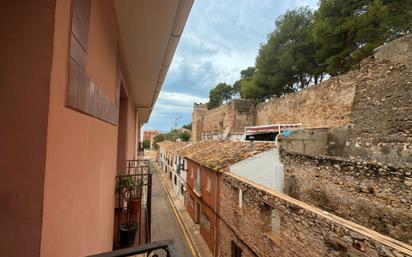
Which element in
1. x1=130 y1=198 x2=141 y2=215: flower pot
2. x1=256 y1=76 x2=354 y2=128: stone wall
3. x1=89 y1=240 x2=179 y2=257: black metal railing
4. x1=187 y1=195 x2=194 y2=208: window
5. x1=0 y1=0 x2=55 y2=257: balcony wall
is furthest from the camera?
x1=187 y1=195 x2=194 y2=208: window

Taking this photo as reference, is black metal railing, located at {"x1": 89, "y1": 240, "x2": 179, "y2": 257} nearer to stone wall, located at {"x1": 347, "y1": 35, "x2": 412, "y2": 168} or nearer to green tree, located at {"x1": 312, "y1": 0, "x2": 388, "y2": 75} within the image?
stone wall, located at {"x1": 347, "y1": 35, "x2": 412, "y2": 168}

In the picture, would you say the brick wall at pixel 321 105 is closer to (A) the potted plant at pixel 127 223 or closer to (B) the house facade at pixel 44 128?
(A) the potted plant at pixel 127 223

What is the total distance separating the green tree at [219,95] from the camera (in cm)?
4875

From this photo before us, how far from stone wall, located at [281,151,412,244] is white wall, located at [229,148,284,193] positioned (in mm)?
1019

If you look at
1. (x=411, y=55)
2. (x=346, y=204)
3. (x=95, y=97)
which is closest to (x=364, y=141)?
(x=411, y=55)

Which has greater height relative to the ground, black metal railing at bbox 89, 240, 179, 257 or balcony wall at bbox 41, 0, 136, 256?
balcony wall at bbox 41, 0, 136, 256

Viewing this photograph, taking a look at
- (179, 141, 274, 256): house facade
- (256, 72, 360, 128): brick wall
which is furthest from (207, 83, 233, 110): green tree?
(179, 141, 274, 256): house facade

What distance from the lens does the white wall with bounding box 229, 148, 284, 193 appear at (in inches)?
318

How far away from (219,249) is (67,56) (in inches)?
349

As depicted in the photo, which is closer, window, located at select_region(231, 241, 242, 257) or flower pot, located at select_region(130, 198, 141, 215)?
flower pot, located at select_region(130, 198, 141, 215)

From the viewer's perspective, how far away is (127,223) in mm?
3857

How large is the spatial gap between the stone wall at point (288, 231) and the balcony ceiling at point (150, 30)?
12.9ft

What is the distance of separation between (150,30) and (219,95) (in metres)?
47.9

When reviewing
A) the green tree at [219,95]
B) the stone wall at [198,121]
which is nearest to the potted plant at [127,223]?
the stone wall at [198,121]
